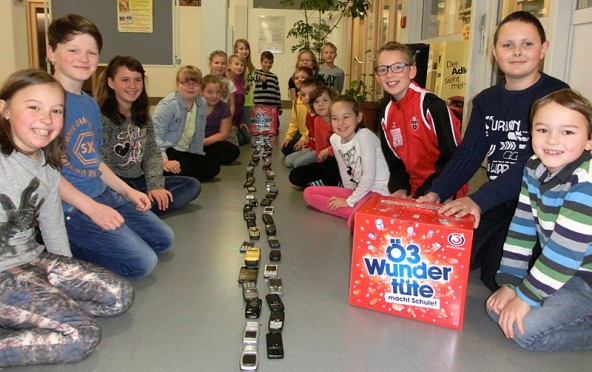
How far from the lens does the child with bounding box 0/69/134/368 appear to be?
1475mm

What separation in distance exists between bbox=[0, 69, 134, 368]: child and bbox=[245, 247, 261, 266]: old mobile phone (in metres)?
0.58

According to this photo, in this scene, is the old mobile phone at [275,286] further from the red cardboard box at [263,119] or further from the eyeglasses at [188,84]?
the red cardboard box at [263,119]

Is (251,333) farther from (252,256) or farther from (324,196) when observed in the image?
(324,196)

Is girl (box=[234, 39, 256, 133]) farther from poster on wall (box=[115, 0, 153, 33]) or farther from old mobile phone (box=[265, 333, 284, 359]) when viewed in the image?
old mobile phone (box=[265, 333, 284, 359])

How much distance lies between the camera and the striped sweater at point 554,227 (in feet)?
5.03

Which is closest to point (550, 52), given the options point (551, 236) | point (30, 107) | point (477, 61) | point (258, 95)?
point (477, 61)

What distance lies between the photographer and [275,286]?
6.60 feet

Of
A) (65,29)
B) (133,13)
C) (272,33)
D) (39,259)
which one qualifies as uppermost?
(272,33)

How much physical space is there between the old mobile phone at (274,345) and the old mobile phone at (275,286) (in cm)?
35

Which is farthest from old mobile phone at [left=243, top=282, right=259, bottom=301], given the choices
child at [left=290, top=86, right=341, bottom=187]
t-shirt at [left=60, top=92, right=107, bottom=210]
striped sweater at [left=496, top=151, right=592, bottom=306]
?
child at [left=290, top=86, right=341, bottom=187]

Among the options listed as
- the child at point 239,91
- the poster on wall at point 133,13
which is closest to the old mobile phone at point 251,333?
the poster on wall at point 133,13

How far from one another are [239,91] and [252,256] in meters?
4.10

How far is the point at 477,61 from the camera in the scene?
4797 millimetres

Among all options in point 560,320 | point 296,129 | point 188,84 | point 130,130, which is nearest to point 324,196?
point 130,130
